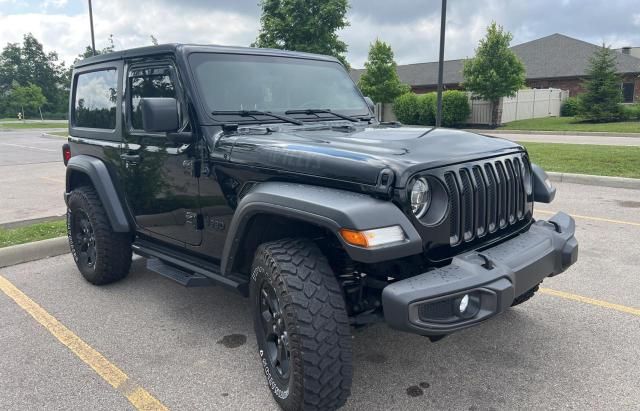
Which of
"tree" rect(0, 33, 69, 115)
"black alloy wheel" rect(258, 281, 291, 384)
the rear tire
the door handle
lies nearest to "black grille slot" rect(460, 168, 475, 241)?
"black alloy wheel" rect(258, 281, 291, 384)

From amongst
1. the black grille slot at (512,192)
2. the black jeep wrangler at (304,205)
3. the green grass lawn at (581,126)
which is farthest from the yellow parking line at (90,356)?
the green grass lawn at (581,126)

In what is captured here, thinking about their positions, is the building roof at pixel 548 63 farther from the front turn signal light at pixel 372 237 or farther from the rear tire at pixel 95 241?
the front turn signal light at pixel 372 237

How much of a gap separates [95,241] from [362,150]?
8.90ft

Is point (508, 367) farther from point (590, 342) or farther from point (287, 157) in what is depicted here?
point (287, 157)

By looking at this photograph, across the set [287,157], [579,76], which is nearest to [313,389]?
[287,157]

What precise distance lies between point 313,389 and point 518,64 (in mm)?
29652

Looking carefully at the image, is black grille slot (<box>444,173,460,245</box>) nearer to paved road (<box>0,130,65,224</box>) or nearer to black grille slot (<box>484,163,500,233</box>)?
black grille slot (<box>484,163,500,233</box>)

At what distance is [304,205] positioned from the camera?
2477 millimetres

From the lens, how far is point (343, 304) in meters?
2.50

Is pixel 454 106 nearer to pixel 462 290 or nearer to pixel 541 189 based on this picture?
pixel 541 189

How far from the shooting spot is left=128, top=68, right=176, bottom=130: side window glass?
11.8ft

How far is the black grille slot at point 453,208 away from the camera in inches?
102

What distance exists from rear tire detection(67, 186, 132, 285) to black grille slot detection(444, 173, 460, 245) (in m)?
2.91

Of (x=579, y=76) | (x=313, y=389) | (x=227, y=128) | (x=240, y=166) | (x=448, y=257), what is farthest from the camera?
(x=579, y=76)
